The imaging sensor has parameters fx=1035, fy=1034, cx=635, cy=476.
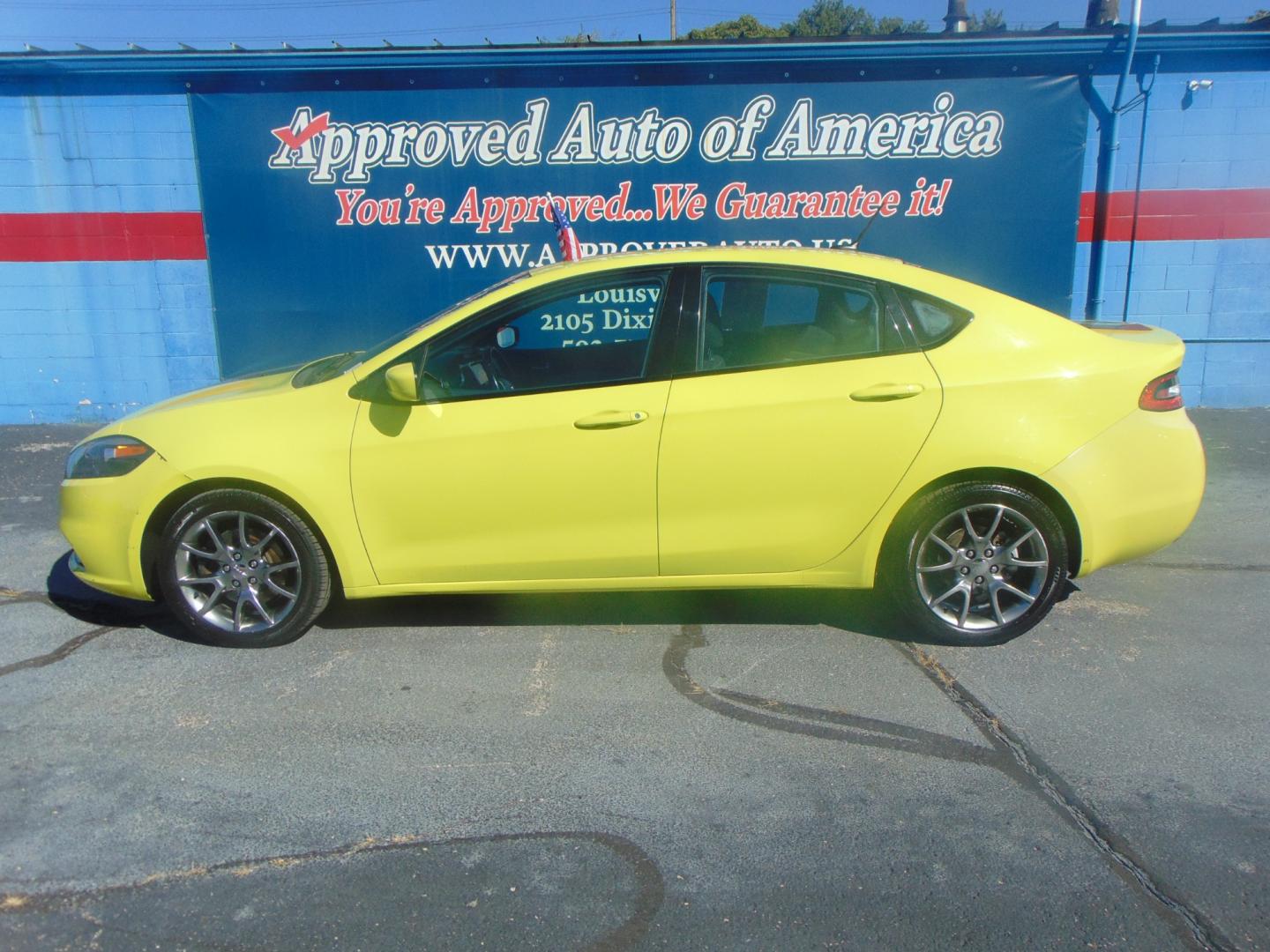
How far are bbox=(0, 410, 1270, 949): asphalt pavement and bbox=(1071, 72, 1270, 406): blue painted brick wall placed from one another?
200 inches

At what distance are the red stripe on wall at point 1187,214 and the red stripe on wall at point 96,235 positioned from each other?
8.11 meters

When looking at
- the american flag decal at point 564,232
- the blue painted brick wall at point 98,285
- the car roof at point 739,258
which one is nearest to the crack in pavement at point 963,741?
the car roof at point 739,258

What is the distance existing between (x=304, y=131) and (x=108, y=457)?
569cm

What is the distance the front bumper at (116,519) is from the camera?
14.4ft

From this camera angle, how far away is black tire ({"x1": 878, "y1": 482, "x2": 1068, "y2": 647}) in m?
4.37

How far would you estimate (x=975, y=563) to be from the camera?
175 inches

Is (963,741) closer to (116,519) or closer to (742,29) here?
(116,519)

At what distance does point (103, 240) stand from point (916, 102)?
7.45 m

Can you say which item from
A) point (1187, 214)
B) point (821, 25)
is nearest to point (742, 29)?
point (821, 25)

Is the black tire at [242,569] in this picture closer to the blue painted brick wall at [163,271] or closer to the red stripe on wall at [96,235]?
the blue painted brick wall at [163,271]

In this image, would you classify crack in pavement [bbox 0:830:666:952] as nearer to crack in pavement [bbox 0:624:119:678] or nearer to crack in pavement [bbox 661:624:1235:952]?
crack in pavement [bbox 661:624:1235:952]

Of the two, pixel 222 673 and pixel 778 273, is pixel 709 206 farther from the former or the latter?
pixel 222 673

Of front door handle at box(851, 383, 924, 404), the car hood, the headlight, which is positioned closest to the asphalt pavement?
the headlight

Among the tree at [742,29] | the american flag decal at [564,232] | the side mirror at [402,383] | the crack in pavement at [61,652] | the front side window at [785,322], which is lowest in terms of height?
the crack in pavement at [61,652]
